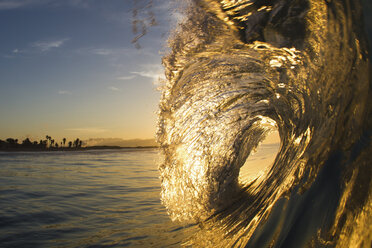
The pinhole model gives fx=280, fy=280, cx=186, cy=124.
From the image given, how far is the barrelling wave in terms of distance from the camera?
1.57 m

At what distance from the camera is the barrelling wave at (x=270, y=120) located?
5.15 ft

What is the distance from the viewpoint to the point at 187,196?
14.0ft

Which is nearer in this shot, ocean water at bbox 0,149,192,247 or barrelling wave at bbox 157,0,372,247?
barrelling wave at bbox 157,0,372,247

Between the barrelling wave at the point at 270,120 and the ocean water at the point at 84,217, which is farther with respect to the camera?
the ocean water at the point at 84,217

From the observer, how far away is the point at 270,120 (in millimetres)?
5230

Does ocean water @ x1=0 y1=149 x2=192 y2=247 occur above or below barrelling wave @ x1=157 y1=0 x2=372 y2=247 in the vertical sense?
below

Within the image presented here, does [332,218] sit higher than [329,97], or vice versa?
[329,97]

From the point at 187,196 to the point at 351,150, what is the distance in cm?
294

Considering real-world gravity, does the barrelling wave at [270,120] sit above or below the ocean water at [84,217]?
above

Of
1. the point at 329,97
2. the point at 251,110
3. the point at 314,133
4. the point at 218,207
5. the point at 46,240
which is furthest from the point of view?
the point at 251,110

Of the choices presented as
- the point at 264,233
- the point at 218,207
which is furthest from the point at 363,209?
the point at 218,207

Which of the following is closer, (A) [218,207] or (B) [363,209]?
(B) [363,209]

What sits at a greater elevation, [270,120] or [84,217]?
[270,120]

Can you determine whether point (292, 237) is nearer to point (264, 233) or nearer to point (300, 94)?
point (264, 233)
